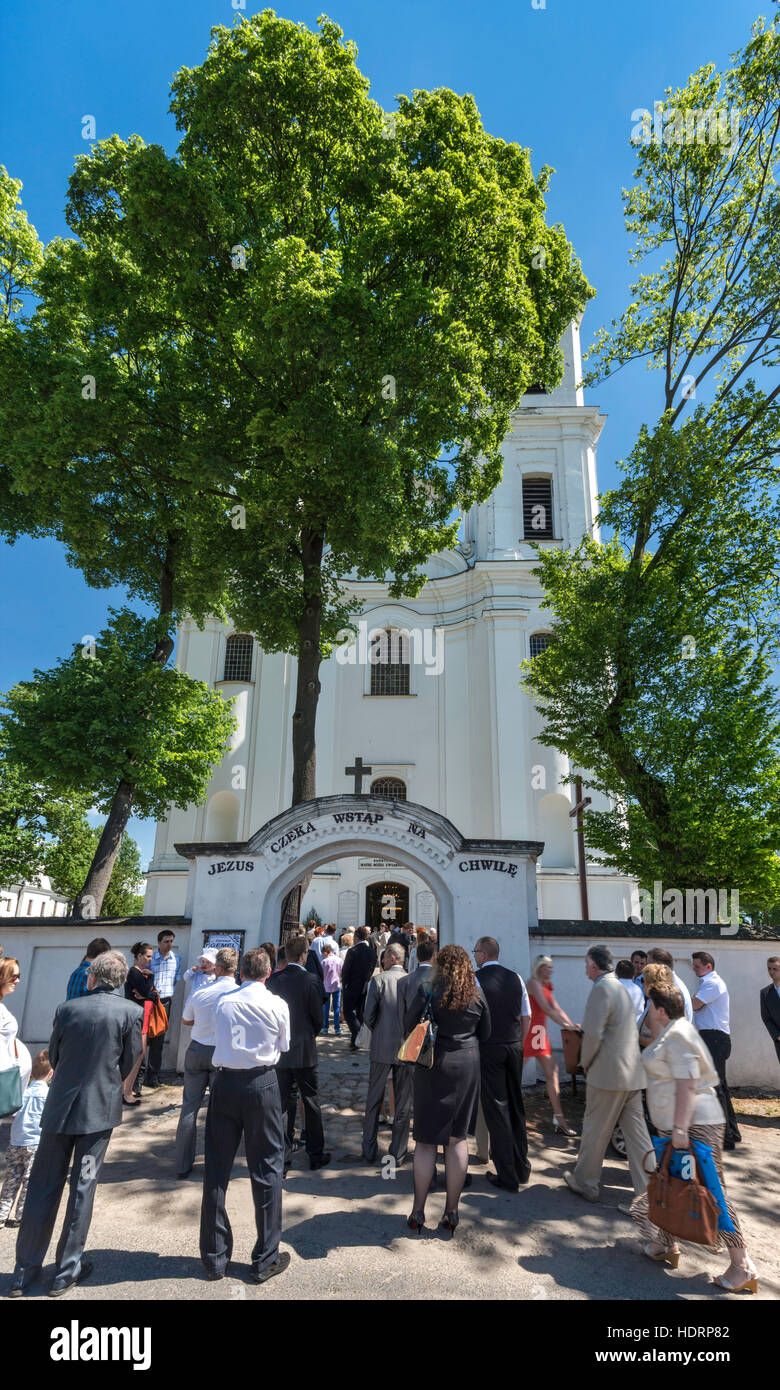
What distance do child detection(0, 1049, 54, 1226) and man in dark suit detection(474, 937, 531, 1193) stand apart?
10.6 feet

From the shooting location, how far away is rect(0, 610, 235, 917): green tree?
14.2 metres

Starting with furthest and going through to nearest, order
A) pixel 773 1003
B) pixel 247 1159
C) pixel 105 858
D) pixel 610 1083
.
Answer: pixel 105 858 < pixel 773 1003 < pixel 610 1083 < pixel 247 1159

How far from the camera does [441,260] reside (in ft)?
40.6

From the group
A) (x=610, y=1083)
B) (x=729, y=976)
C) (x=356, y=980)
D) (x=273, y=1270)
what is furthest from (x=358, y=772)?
(x=273, y=1270)

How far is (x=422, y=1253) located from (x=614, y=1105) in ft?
5.82

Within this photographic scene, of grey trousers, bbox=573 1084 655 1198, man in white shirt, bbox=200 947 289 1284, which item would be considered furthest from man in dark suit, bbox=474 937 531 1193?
man in white shirt, bbox=200 947 289 1284

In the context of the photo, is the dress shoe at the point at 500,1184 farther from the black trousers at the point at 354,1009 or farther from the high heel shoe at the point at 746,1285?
the black trousers at the point at 354,1009

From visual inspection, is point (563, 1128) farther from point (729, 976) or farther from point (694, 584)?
Answer: point (694, 584)

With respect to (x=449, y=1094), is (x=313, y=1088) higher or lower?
lower

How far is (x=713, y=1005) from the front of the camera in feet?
25.7

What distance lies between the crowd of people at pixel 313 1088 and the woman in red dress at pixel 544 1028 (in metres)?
0.91

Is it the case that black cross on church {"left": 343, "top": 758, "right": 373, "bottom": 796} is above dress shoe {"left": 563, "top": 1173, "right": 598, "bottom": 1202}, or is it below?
above

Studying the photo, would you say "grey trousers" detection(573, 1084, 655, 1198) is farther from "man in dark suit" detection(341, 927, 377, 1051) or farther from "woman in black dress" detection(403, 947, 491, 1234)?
"man in dark suit" detection(341, 927, 377, 1051)

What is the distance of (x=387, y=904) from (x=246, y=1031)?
18.9 meters
